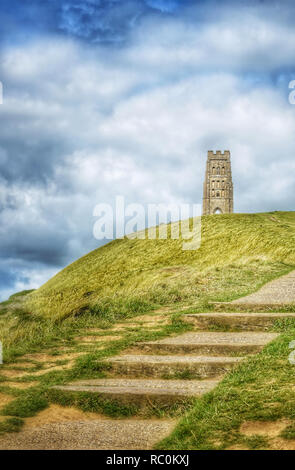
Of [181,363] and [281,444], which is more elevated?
[181,363]

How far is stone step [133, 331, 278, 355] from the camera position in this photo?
23.5 ft

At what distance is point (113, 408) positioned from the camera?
18.6ft

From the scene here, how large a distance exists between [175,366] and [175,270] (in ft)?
33.3

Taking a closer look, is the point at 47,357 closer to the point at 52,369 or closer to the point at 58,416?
the point at 52,369

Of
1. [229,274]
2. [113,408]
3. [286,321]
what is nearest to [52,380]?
[113,408]

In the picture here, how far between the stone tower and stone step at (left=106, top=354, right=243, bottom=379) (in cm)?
9001

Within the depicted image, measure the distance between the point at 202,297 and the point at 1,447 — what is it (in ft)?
24.5

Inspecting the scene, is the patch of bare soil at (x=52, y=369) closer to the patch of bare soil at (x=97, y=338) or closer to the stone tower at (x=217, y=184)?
the patch of bare soil at (x=97, y=338)

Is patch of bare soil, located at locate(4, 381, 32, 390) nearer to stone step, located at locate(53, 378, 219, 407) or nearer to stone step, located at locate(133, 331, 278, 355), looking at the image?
stone step, located at locate(53, 378, 219, 407)

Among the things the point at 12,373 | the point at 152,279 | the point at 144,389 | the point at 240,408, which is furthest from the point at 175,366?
the point at 152,279

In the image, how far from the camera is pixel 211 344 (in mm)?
7324

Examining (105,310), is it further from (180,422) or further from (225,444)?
(225,444)

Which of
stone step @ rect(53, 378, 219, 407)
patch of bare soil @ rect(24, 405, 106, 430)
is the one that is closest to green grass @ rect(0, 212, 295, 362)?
stone step @ rect(53, 378, 219, 407)

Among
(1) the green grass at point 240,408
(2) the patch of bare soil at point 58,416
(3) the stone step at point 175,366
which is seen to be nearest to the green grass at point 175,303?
(1) the green grass at point 240,408
